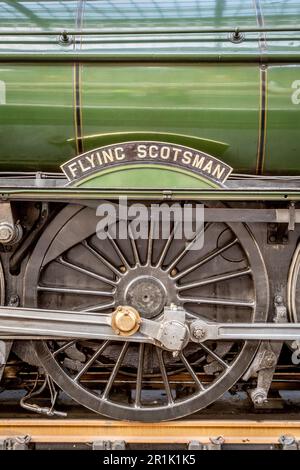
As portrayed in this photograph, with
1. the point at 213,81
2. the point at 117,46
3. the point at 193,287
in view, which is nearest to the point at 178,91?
the point at 213,81

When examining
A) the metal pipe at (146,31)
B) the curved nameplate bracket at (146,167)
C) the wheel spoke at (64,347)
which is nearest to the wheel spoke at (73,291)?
the wheel spoke at (64,347)

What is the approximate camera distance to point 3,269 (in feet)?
8.84

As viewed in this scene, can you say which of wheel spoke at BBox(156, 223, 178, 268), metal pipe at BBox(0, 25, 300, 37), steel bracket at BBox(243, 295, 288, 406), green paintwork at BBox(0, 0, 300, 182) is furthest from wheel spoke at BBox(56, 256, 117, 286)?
metal pipe at BBox(0, 25, 300, 37)

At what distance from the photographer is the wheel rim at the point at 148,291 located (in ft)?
8.64

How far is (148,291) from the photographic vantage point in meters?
2.61

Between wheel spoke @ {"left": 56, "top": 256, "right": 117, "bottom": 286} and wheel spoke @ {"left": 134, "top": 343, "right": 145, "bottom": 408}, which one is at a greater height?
wheel spoke @ {"left": 56, "top": 256, "right": 117, "bottom": 286}

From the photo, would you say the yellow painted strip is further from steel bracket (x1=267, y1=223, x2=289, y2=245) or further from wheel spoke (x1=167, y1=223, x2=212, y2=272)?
steel bracket (x1=267, y1=223, x2=289, y2=245)

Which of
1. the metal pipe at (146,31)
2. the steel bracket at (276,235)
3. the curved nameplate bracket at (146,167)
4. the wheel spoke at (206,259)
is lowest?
the wheel spoke at (206,259)

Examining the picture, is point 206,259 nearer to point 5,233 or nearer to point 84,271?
point 84,271

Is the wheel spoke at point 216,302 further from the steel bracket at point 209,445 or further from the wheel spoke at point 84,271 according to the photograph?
the steel bracket at point 209,445

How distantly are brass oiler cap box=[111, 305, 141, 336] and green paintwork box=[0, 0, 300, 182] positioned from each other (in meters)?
0.92

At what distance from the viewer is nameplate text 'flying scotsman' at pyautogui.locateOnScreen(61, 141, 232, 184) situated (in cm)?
242

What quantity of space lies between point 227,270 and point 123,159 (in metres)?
0.89
